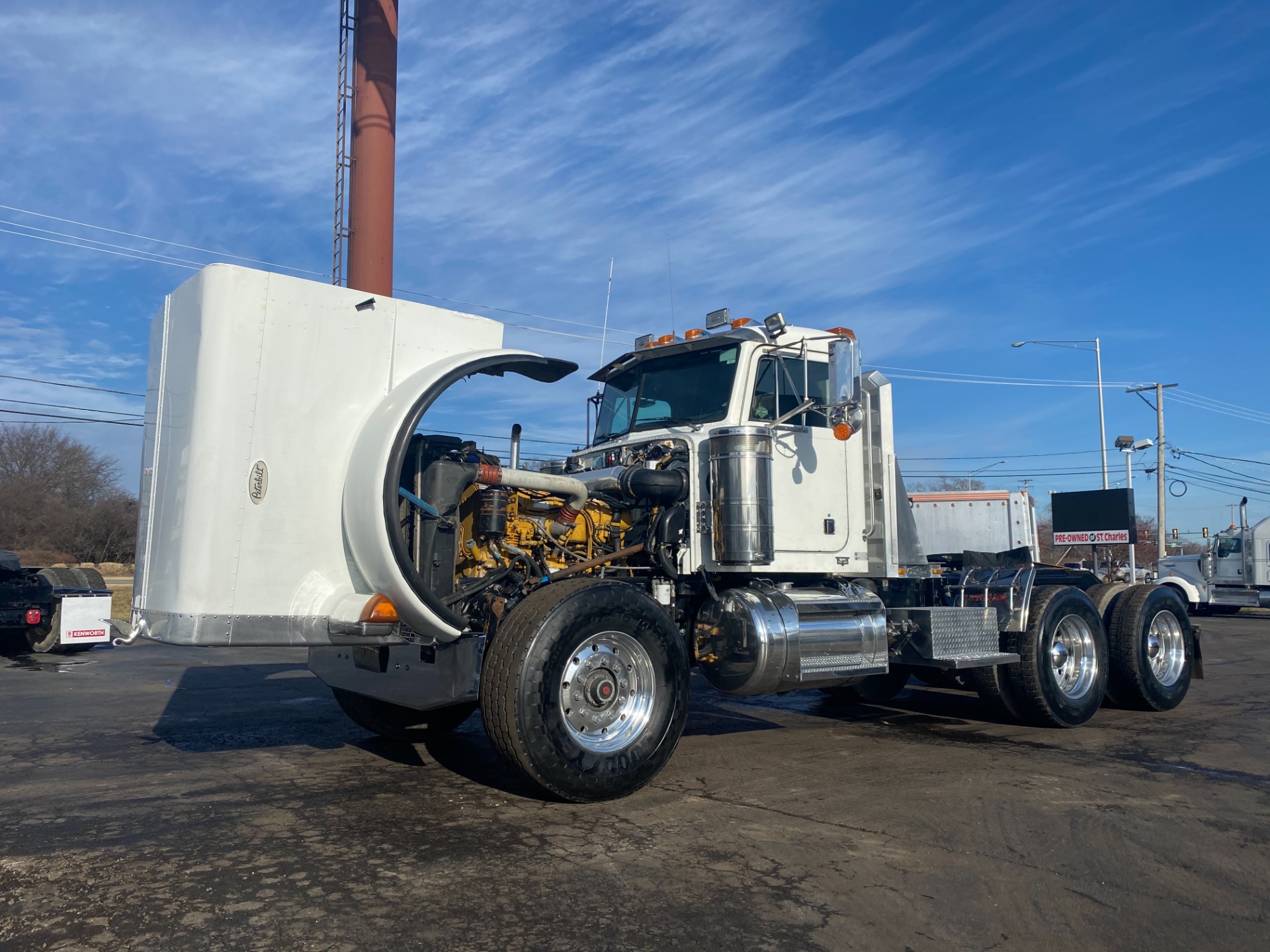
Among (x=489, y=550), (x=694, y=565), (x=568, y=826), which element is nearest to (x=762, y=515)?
(x=694, y=565)

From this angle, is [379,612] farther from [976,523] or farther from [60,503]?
[60,503]

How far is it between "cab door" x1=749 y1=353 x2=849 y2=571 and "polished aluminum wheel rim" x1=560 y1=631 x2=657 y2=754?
1.79 m

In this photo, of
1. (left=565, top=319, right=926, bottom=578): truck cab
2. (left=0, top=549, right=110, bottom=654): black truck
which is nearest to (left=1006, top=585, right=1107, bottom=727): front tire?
(left=565, top=319, right=926, bottom=578): truck cab

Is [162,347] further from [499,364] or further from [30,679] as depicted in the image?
[30,679]

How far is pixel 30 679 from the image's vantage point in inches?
457

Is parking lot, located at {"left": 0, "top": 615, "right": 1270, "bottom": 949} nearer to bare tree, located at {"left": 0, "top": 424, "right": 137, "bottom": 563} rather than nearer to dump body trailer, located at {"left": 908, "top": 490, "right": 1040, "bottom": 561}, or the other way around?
dump body trailer, located at {"left": 908, "top": 490, "right": 1040, "bottom": 561}

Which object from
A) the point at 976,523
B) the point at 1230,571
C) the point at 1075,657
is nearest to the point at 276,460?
the point at 1075,657

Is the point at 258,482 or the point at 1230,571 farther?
the point at 1230,571

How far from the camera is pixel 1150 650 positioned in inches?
384

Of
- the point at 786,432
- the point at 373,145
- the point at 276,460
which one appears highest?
the point at 373,145

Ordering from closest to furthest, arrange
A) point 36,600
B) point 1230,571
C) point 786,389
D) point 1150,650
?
point 786,389
point 1150,650
point 36,600
point 1230,571

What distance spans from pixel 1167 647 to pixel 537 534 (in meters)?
7.10

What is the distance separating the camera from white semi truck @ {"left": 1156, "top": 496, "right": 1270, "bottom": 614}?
27.8m

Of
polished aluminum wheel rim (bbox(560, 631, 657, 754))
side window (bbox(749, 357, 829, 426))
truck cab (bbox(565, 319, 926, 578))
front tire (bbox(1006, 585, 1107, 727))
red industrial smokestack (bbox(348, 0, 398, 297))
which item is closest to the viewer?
polished aluminum wheel rim (bbox(560, 631, 657, 754))
